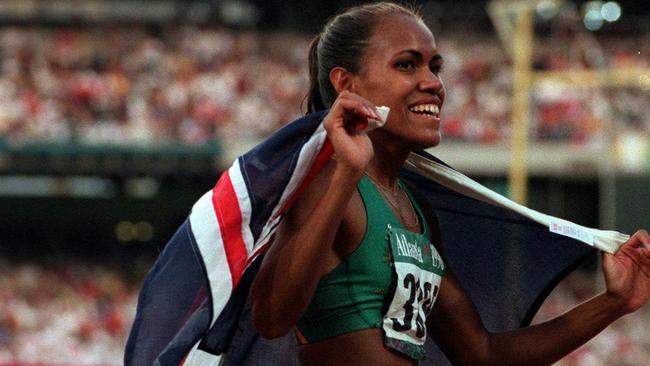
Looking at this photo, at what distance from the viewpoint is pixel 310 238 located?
2828mm

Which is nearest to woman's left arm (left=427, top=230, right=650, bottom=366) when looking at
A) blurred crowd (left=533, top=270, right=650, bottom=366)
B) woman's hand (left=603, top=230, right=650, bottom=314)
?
woman's hand (left=603, top=230, right=650, bottom=314)

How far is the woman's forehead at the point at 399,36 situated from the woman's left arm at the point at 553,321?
0.70 metres

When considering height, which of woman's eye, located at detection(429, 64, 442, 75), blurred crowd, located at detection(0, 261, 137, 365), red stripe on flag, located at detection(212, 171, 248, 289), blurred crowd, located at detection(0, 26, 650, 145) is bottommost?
blurred crowd, located at detection(0, 261, 137, 365)

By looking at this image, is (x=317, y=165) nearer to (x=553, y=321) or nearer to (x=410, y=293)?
(x=410, y=293)

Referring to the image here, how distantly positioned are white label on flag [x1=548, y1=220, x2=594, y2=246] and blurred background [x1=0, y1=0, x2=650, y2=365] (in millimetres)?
11567

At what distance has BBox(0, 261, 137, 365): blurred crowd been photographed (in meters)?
15.1

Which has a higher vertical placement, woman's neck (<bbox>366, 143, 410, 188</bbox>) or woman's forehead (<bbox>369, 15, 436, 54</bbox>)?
woman's forehead (<bbox>369, 15, 436, 54</bbox>)

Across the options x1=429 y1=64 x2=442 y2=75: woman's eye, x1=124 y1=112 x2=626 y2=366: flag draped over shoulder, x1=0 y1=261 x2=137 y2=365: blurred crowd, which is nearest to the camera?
x1=124 y1=112 x2=626 y2=366: flag draped over shoulder

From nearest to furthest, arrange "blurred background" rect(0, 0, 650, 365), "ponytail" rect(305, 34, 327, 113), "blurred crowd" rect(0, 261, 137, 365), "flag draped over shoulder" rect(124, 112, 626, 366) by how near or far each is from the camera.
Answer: "flag draped over shoulder" rect(124, 112, 626, 366), "ponytail" rect(305, 34, 327, 113), "blurred crowd" rect(0, 261, 137, 365), "blurred background" rect(0, 0, 650, 365)

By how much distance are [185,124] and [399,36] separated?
15.6 meters

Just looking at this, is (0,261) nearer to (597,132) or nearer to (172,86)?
(172,86)

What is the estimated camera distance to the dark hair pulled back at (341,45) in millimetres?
3240

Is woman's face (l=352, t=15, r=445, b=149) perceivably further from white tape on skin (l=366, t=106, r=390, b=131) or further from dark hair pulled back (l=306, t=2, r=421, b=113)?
white tape on skin (l=366, t=106, r=390, b=131)

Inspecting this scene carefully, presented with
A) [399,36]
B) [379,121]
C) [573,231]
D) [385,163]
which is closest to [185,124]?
[573,231]
